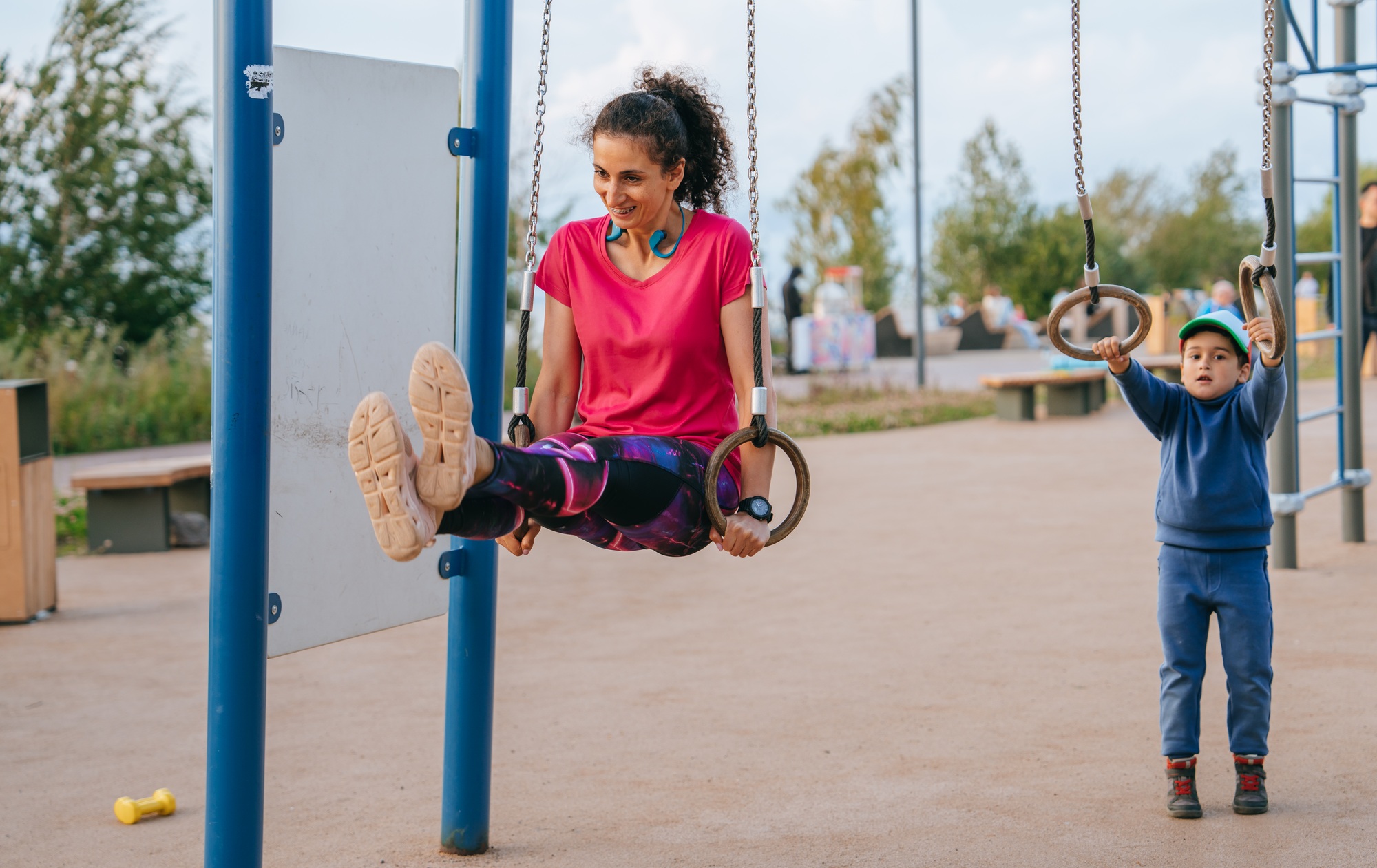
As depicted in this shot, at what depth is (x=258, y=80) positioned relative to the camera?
2.95 meters

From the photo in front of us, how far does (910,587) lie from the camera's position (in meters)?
7.08

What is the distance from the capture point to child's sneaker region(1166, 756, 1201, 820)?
3.76 meters

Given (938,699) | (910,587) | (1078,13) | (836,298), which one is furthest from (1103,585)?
(836,298)

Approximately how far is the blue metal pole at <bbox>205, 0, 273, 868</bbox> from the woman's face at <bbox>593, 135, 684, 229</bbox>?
79cm

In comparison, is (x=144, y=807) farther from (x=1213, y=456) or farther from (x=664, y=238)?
(x=1213, y=456)

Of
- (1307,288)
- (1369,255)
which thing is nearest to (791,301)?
(1307,288)

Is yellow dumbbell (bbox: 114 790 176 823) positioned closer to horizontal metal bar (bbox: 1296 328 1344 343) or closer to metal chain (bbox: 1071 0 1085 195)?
metal chain (bbox: 1071 0 1085 195)

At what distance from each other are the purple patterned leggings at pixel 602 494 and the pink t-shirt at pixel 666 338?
142 millimetres

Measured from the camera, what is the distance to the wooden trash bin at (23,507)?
663cm

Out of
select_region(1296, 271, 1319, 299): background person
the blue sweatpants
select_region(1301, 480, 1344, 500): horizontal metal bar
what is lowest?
the blue sweatpants

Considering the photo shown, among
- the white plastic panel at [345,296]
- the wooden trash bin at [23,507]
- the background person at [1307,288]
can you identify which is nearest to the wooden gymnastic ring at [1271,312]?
the white plastic panel at [345,296]

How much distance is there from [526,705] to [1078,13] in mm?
3215

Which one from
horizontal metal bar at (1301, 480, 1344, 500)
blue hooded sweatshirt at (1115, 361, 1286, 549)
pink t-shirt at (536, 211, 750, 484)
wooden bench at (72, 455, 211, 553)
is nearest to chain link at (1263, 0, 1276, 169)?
blue hooded sweatshirt at (1115, 361, 1286, 549)

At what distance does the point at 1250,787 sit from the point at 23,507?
571 centimetres
